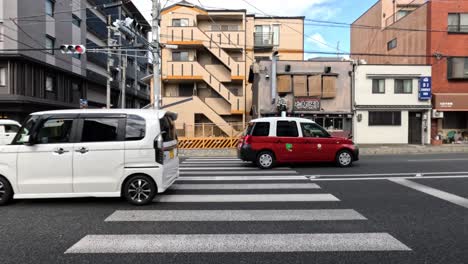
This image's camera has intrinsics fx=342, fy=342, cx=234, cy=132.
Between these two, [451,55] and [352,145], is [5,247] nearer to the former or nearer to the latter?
[352,145]

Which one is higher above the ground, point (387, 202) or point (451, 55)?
point (451, 55)

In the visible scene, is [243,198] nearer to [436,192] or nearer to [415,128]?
[436,192]

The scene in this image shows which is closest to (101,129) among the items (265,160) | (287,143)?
(265,160)

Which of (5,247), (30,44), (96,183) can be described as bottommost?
(5,247)

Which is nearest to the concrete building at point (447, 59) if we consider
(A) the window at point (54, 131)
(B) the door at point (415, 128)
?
(B) the door at point (415, 128)

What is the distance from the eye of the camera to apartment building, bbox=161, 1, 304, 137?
1136 inches

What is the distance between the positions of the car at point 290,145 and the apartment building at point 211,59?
14.4 m

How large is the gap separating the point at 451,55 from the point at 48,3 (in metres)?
32.9

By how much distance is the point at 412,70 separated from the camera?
2577 centimetres

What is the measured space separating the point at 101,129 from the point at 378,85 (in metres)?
23.7

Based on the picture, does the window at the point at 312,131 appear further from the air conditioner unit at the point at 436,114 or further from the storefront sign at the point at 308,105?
the air conditioner unit at the point at 436,114

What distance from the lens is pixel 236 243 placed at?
15.3 feet

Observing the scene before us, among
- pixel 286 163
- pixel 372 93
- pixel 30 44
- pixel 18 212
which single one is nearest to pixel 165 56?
pixel 30 44

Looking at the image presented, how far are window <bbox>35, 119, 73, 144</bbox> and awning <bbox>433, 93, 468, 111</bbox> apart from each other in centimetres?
2644
